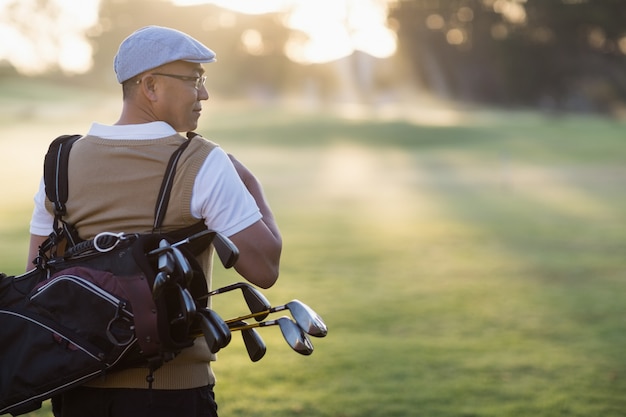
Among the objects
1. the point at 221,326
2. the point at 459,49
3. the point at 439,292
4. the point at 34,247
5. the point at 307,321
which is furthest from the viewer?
the point at 459,49

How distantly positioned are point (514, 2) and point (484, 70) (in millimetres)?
6045

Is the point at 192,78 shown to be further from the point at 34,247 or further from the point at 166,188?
the point at 34,247

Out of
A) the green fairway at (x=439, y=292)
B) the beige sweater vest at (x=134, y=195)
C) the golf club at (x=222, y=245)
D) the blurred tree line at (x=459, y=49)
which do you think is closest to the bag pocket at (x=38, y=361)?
the beige sweater vest at (x=134, y=195)

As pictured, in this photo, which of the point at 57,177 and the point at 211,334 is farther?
the point at 57,177

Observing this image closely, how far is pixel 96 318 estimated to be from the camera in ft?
8.75

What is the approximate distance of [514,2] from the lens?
6581 cm

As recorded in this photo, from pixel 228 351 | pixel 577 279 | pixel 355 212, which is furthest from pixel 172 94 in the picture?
pixel 355 212

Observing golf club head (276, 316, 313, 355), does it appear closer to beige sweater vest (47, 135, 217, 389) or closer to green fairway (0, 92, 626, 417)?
beige sweater vest (47, 135, 217, 389)

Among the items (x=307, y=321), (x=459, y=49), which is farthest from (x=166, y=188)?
(x=459, y=49)

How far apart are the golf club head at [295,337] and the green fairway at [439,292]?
11.4 ft

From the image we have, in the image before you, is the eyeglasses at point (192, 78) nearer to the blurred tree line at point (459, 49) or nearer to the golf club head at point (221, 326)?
the golf club head at point (221, 326)

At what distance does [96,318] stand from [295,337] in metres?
0.50

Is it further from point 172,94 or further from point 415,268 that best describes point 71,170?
point 415,268

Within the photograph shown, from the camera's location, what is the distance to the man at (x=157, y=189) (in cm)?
268
